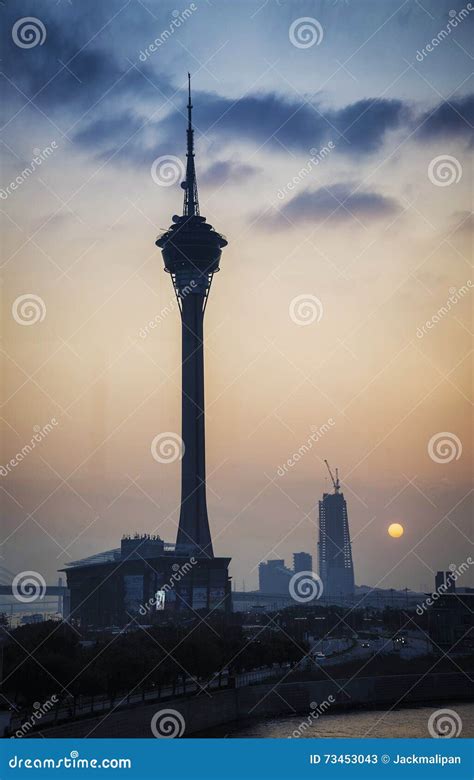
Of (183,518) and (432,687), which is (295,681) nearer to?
(432,687)

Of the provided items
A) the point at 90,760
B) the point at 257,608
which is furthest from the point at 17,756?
the point at 257,608

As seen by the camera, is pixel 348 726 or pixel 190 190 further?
pixel 190 190

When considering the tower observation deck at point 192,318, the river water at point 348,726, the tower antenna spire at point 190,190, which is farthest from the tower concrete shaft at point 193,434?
the river water at point 348,726

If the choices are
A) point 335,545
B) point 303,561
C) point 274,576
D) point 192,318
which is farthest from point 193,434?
point 335,545

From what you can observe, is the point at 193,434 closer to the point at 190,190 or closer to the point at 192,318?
the point at 192,318

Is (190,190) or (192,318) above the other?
(190,190)

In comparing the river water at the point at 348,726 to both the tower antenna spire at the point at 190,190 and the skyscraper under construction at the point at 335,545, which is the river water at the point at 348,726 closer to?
the tower antenna spire at the point at 190,190
